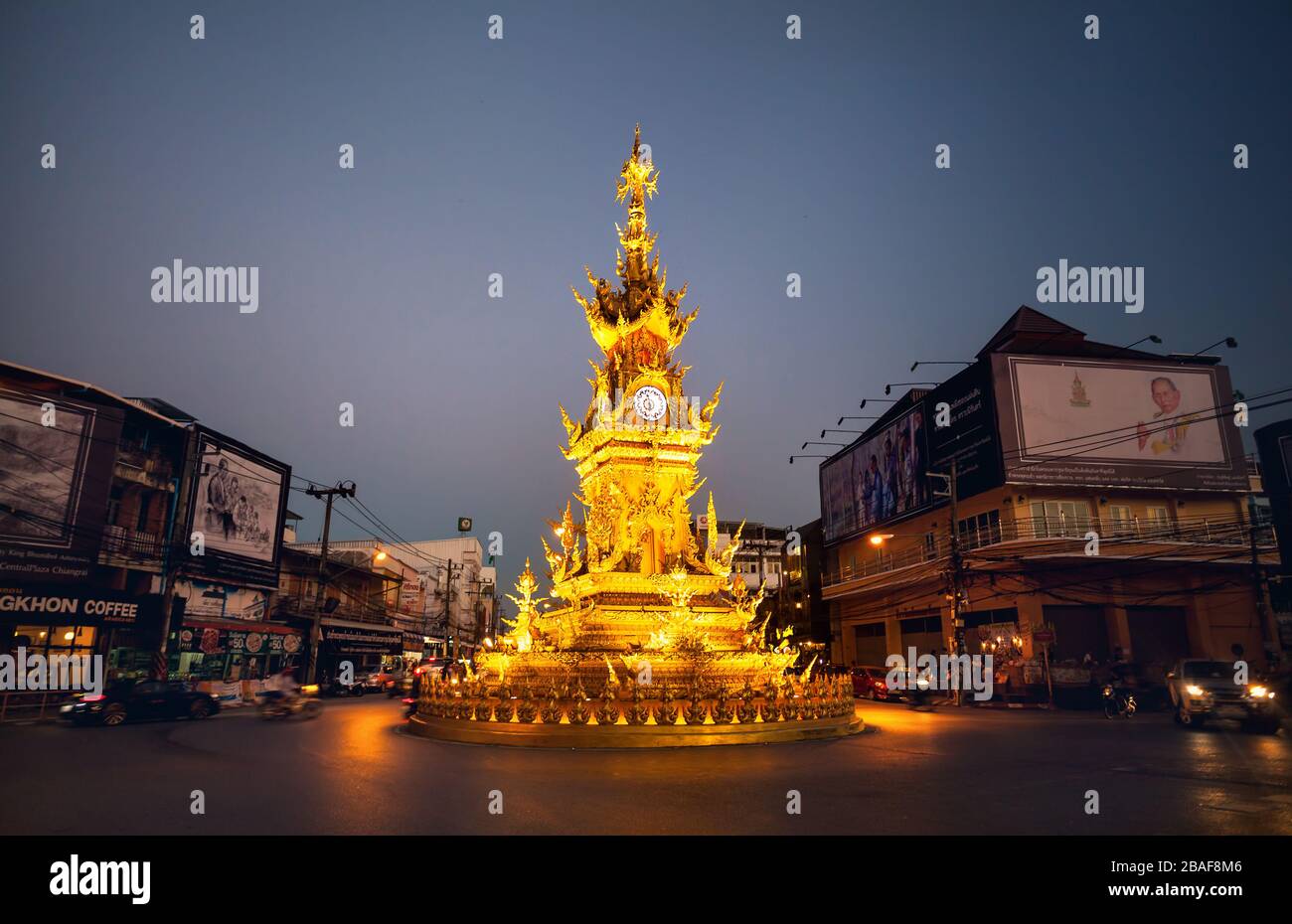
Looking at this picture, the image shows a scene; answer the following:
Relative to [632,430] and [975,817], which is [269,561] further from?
[975,817]

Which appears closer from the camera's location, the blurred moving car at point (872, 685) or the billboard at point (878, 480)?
the blurred moving car at point (872, 685)

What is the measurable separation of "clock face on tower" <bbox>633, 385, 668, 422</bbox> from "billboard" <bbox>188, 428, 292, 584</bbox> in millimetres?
26654

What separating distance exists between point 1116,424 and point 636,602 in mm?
30895

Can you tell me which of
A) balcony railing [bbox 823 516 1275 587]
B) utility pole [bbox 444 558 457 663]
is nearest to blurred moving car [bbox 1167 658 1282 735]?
balcony railing [bbox 823 516 1275 587]

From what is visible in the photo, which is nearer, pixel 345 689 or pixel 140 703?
pixel 140 703

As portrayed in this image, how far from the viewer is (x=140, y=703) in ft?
70.0

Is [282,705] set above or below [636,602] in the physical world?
below

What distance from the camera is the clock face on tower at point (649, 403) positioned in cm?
2075

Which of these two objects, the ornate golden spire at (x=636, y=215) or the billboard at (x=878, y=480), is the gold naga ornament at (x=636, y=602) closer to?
the ornate golden spire at (x=636, y=215)

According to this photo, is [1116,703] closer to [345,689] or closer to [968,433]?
[968,433]

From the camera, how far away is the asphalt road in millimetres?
7508

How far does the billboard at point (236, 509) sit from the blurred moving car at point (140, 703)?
13666 millimetres

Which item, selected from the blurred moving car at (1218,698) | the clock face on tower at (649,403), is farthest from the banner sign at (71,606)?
the blurred moving car at (1218,698)

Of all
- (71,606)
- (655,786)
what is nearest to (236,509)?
(71,606)
